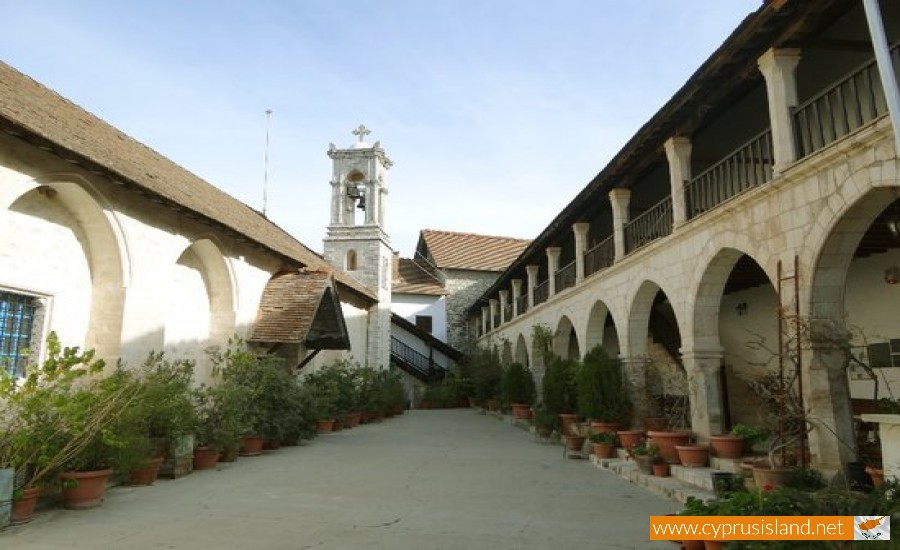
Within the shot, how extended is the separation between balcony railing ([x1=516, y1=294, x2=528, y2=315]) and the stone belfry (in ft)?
19.8

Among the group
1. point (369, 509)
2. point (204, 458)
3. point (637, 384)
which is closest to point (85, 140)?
point (204, 458)

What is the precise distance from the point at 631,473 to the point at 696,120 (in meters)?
5.11

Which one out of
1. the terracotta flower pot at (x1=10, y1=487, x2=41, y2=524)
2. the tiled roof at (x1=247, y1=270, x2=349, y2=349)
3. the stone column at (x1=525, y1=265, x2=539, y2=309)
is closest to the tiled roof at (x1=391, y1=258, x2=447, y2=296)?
the stone column at (x1=525, y1=265, x2=539, y2=309)

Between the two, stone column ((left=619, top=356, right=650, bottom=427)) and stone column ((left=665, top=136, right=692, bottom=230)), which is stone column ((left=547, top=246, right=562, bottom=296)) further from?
stone column ((left=665, top=136, right=692, bottom=230))

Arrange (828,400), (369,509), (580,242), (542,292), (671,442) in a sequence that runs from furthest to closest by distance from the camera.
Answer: (542,292)
(580,242)
(671,442)
(369,509)
(828,400)

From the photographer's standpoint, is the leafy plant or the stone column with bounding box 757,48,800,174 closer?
the stone column with bounding box 757,48,800,174

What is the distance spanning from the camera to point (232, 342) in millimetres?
12430

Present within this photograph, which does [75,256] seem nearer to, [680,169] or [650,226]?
[680,169]

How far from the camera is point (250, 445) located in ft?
35.3

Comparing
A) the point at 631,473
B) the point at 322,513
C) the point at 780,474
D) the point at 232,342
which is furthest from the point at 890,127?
the point at 232,342

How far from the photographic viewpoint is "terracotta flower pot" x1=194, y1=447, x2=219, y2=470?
30.1 ft

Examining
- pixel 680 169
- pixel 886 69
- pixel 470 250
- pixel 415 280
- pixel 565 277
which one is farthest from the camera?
pixel 470 250

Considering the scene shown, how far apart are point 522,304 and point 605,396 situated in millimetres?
10893

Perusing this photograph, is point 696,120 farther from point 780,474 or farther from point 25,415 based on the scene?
point 25,415
